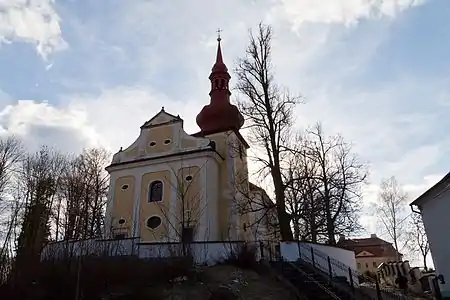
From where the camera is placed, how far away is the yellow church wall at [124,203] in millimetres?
24094

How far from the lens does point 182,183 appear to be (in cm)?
2380

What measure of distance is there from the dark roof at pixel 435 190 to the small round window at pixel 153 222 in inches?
555

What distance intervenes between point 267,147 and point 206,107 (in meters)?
10.2

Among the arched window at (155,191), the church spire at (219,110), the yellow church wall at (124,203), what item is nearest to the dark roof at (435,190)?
the church spire at (219,110)

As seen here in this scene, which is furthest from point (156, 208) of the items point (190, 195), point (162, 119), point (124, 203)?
point (162, 119)

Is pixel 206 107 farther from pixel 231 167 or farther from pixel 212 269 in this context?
pixel 212 269

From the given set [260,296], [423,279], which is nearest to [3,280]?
[260,296]

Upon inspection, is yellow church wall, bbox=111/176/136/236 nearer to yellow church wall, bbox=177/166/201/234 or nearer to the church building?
the church building

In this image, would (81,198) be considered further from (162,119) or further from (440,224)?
(440,224)

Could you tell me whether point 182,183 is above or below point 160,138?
below

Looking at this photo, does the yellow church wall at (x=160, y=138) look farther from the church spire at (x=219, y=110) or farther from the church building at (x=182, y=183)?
the church spire at (x=219, y=110)

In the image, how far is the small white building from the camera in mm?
13477

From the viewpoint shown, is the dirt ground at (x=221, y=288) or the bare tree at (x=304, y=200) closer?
the dirt ground at (x=221, y=288)

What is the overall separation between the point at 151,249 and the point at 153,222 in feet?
25.5
